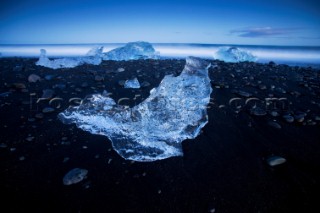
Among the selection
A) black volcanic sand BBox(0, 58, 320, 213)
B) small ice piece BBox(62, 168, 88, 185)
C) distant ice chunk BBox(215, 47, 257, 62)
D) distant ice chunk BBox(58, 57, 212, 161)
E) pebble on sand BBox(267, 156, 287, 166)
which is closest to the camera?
black volcanic sand BBox(0, 58, 320, 213)

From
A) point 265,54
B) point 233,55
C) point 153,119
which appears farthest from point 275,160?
point 265,54

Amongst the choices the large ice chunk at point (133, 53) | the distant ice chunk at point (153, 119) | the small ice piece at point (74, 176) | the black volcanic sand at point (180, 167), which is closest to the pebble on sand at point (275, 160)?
the black volcanic sand at point (180, 167)

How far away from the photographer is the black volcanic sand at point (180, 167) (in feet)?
5.66

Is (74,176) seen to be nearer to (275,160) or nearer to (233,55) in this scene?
(275,160)

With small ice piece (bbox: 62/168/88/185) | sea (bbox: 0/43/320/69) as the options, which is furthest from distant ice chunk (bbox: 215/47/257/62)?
small ice piece (bbox: 62/168/88/185)

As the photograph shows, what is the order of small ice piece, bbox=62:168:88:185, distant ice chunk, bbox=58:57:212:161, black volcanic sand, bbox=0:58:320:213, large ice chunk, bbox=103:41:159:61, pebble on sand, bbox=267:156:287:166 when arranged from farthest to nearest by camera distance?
1. large ice chunk, bbox=103:41:159:61
2. distant ice chunk, bbox=58:57:212:161
3. pebble on sand, bbox=267:156:287:166
4. small ice piece, bbox=62:168:88:185
5. black volcanic sand, bbox=0:58:320:213

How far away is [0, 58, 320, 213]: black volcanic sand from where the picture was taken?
5.66 feet

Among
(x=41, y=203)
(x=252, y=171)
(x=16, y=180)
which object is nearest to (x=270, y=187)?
(x=252, y=171)

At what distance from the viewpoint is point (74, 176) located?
6.41ft

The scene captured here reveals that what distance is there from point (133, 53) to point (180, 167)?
887cm

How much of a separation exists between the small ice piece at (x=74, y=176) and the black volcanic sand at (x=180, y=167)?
49 millimetres

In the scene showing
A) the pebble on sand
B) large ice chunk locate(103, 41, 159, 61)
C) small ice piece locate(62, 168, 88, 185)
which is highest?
large ice chunk locate(103, 41, 159, 61)

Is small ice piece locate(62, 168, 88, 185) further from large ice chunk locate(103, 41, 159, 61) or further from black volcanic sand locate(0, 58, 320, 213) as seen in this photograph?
large ice chunk locate(103, 41, 159, 61)

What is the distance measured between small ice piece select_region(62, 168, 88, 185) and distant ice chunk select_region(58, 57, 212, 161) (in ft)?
1.65
